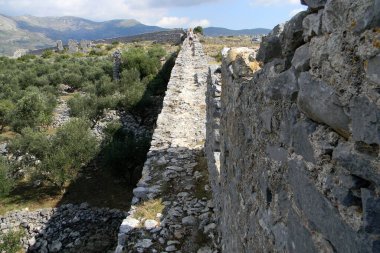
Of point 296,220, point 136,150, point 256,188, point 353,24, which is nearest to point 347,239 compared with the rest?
point 296,220

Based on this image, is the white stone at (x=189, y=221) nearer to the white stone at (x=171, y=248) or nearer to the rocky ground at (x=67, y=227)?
the white stone at (x=171, y=248)

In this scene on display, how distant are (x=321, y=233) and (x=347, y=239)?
269 mm

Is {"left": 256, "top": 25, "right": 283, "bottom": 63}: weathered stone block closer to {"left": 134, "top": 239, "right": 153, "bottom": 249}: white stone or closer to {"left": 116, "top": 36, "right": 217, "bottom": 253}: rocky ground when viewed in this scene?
{"left": 116, "top": 36, "right": 217, "bottom": 253}: rocky ground

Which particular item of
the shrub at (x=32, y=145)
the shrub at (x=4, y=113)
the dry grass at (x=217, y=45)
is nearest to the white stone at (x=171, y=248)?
the shrub at (x=32, y=145)

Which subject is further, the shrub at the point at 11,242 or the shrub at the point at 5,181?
the shrub at the point at 5,181

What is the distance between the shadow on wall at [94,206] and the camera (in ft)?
32.6

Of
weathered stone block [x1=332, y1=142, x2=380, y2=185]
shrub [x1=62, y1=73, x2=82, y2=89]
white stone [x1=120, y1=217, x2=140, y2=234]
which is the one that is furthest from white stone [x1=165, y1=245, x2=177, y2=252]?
shrub [x1=62, y1=73, x2=82, y2=89]

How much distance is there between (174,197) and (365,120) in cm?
542

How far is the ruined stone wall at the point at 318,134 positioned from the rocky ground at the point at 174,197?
243cm

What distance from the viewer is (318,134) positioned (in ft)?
6.08

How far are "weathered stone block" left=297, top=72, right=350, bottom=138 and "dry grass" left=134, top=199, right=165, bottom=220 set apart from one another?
4.47m

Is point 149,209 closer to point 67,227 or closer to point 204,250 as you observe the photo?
point 204,250

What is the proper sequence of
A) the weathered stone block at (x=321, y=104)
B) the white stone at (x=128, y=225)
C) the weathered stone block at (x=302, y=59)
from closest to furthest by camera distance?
the weathered stone block at (x=321, y=104) < the weathered stone block at (x=302, y=59) < the white stone at (x=128, y=225)

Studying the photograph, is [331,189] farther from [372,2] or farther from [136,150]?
[136,150]
